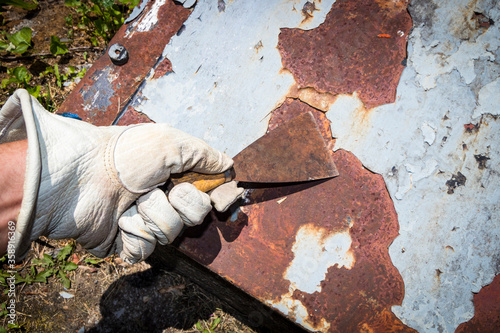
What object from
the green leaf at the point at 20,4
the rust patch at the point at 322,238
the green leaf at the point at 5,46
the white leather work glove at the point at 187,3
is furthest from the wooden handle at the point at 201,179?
the green leaf at the point at 20,4

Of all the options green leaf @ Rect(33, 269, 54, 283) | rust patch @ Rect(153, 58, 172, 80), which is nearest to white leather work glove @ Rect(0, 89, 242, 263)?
rust patch @ Rect(153, 58, 172, 80)

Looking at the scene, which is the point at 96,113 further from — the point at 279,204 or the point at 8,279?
the point at 8,279

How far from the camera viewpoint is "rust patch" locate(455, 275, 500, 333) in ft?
4.14

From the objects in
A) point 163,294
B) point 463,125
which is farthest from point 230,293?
point 463,125

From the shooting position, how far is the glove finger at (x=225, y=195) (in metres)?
1.38

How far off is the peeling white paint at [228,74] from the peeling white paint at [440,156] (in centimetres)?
39

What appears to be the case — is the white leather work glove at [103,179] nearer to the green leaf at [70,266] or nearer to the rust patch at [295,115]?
the rust patch at [295,115]

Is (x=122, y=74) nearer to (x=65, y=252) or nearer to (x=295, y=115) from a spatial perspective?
(x=295, y=115)

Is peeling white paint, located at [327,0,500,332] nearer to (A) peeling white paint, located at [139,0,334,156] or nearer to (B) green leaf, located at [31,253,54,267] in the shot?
(A) peeling white paint, located at [139,0,334,156]

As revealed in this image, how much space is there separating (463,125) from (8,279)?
2754mm

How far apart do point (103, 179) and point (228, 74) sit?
797 mm

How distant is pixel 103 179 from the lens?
1211mm

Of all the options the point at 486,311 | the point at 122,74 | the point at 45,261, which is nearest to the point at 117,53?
the point at 122,74

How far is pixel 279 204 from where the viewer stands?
4.78 feet
